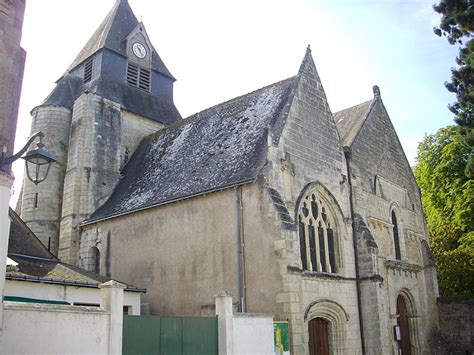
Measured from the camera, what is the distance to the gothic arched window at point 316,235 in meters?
15.1

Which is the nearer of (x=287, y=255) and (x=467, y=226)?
(x=287, y=255)

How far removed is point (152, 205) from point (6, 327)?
901cm

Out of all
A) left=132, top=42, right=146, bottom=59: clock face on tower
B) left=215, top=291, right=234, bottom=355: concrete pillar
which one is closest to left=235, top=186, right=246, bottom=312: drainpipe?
left=215, top=291, right=234, bottom=355: concrete pillar

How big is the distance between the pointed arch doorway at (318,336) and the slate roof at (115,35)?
16.5 metres

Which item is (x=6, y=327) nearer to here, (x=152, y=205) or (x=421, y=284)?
(x=152, y=205)

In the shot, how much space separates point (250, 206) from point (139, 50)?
1469 centimetres

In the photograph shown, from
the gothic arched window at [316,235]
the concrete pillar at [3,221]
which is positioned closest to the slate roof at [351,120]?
the gothic arched window at [316,235]

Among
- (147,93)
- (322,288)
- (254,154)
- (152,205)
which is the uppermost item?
(147,93)

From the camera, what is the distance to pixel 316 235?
51.4 ft

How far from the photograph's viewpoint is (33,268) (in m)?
13.4

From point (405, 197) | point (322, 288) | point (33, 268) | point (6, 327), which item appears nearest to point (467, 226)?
point (405, 197)

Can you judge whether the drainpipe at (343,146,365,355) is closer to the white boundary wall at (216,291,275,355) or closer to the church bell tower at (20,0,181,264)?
the white boundary wall at (216,291,275,355)

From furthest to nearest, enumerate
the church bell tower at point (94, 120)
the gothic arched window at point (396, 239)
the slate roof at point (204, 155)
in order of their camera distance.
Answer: the church bell tower at point (94, 120), the gothic arched window at point (396, 239), the slate roof at point (204, 155)

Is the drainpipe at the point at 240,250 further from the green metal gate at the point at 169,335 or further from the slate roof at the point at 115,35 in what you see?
the slate roof at the point at 115,35
